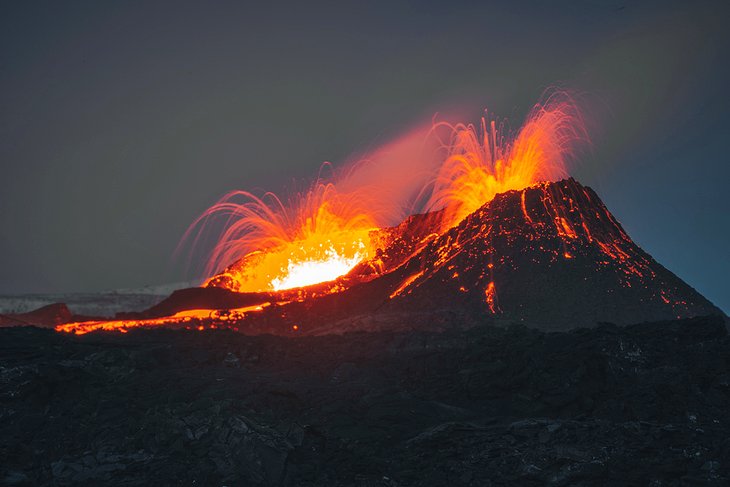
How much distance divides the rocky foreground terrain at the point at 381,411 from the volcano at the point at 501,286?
415 inches

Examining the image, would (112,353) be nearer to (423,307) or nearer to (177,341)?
(177,341)

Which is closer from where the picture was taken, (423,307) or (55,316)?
(423,307)

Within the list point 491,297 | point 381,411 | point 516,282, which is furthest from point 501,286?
point 381,411

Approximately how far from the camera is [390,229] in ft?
210

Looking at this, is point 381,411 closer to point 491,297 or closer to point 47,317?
point 491,297

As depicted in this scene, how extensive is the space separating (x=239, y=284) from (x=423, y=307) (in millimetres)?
27682

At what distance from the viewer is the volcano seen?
4181cm

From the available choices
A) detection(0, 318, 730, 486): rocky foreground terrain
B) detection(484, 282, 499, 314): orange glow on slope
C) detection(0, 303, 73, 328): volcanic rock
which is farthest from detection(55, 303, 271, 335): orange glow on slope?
detection(484, 282, 499, 314): orange glow on slope

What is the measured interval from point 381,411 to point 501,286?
24.1 meters

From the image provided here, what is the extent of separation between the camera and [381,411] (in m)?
21.2

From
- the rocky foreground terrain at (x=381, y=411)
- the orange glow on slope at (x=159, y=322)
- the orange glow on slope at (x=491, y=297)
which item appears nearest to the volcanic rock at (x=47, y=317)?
the orange glow on slope at (x=159, y=322)

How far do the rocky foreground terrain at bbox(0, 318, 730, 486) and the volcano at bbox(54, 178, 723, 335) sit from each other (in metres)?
10.5

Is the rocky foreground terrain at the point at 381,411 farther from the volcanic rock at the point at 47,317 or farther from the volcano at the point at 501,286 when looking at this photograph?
the volcanic rock at the point at 47,317

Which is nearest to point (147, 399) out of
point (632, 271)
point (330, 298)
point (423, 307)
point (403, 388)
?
point (403, 388)
